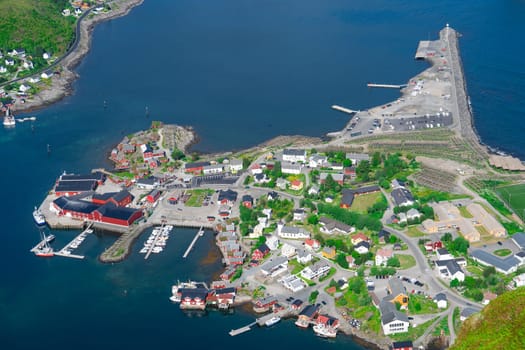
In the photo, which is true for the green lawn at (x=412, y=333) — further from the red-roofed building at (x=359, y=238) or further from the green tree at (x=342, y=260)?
the red-roofed building at (x=359, y=238)

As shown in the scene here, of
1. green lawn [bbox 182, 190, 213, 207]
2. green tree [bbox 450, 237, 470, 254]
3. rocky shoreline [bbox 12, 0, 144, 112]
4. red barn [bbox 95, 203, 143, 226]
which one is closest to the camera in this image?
green tree [bbox 450, 237, 470, 254]

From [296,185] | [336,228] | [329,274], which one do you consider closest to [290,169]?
[296,185]

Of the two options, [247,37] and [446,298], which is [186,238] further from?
[247,37]

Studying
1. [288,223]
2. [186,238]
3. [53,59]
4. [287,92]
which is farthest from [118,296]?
[53,59]

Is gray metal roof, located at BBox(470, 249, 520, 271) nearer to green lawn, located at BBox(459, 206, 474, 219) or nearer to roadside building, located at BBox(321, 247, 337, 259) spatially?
green lawn, located at BBox(459, 206, 474, 219)

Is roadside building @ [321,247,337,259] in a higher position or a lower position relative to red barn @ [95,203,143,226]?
higher

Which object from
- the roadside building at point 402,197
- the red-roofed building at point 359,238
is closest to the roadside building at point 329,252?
the red-roofed building at point 359,238

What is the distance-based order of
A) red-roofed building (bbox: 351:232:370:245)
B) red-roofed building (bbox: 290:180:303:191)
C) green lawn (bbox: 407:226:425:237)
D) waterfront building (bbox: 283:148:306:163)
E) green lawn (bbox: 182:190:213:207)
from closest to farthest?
red-roofed building (bbox: 351:232:370:245), green lawn (bbox: 407:226:425:237), green lawn (bbox: 182:190:213:207), red-roofed building (bbox: 290:180:303:191), waterfront building (bbox: 283:148:306:163)

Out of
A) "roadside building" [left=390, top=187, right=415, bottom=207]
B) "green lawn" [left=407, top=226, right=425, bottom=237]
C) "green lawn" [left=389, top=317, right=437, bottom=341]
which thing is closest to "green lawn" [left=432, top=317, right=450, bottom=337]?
"green lawn" [left=389, top=317, right=437, bottom=341]

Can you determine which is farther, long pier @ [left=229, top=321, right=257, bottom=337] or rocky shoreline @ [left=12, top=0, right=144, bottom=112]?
rocky shoreline @ [left=12, top=0, right=144, bottom=112]
